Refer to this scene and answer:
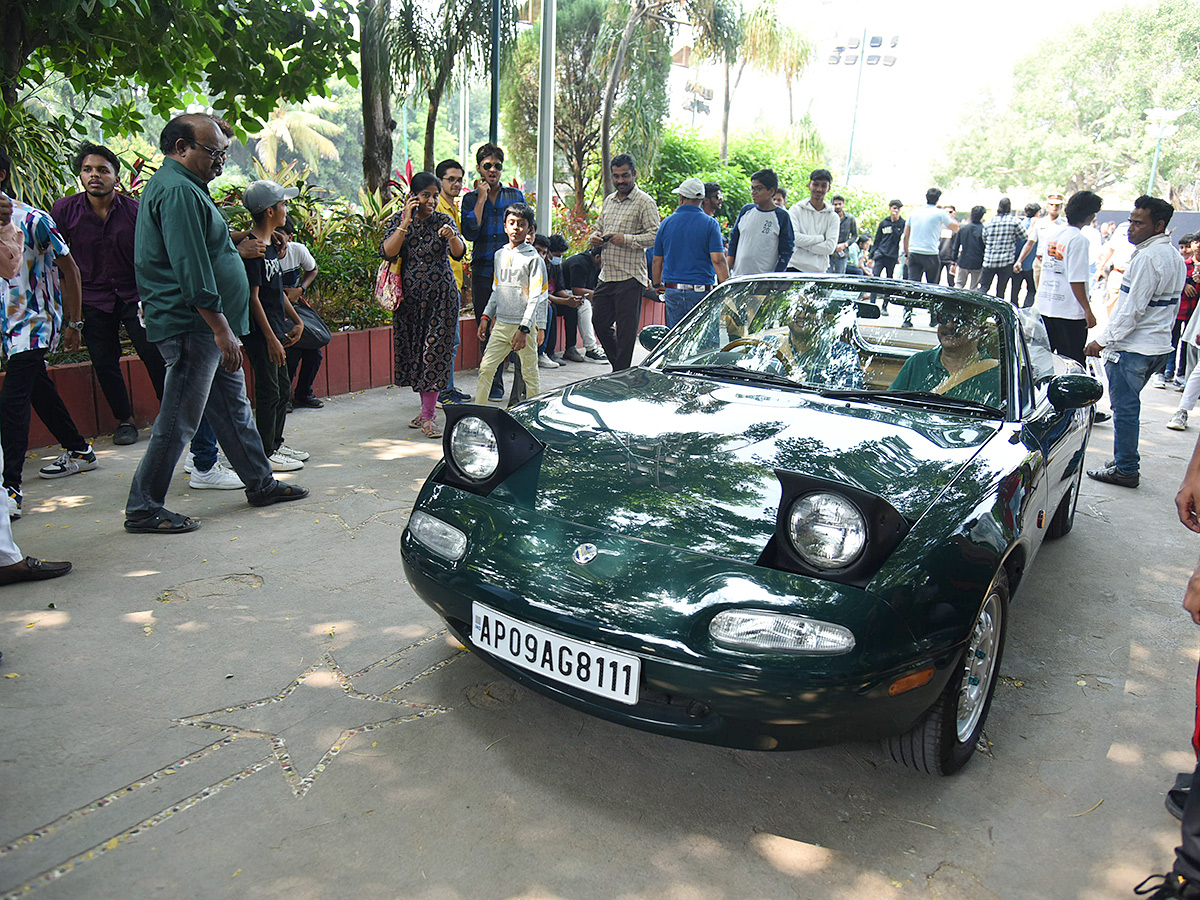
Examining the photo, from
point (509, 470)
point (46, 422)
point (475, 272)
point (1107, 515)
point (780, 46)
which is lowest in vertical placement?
point (1107, 515)

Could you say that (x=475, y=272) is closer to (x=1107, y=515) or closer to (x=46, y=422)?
(x=46, y=422)

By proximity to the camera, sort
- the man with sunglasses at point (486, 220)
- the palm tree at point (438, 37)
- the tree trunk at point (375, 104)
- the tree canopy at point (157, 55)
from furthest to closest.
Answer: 1. the palm tree at point (438, 37)
2. the tree trunk at point (375, 104)
3. the man with sunglasses at point (486, 220)
4. the tree canopy at point (157, 55)

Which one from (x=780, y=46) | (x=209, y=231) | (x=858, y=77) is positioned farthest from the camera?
Result: (x=858, y=77)

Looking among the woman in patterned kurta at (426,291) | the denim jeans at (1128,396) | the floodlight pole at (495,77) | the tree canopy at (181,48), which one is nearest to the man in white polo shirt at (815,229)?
the denim jeans at (1128,396)

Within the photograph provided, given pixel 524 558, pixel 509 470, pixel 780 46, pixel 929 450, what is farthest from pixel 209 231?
pixel 780 46

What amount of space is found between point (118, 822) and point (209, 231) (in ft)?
9.06

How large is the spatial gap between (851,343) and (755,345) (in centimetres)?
40

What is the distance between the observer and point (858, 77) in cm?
3072

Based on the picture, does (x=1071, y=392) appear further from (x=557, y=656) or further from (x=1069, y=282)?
(x=1069, y=282)

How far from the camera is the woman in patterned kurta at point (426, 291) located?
621cm

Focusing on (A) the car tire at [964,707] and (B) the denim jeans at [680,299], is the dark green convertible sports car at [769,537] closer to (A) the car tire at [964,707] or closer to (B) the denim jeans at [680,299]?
(A) the car tire at [964,707]

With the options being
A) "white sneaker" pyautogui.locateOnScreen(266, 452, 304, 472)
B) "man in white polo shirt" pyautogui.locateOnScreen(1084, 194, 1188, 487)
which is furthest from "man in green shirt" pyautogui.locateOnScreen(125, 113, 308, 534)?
"man in white polo shirt" pyautogui.locateOnScreen(1084, 194, 1188, 487)

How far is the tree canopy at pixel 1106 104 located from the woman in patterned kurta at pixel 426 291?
2425 inches

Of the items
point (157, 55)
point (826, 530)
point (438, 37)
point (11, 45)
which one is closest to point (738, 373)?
point (826, 530)
